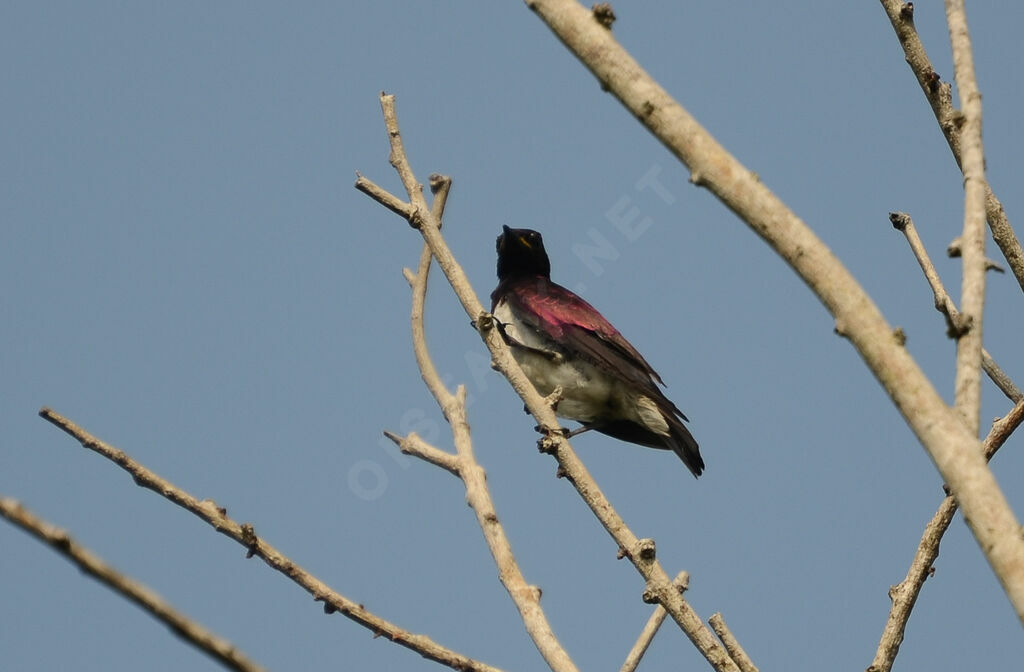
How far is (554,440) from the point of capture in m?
4.86

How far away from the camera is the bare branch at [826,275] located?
2141 mm

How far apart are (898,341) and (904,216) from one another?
2250 mm

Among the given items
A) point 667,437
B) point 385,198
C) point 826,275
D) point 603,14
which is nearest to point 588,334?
point 667,437

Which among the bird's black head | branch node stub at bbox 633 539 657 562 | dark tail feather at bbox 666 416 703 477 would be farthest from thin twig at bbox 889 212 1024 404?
the bird's black head

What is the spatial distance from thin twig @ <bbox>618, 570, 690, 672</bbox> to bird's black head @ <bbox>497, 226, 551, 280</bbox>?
5.87 m

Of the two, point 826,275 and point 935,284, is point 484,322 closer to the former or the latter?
point 935,284

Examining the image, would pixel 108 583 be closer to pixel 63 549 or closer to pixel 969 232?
pixel 63 549

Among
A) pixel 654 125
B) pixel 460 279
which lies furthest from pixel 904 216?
pixel 654 125

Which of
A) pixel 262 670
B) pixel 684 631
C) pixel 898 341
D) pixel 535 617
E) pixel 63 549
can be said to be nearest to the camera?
pixel 262 670

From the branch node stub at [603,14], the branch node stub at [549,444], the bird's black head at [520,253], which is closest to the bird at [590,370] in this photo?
the bird's black head at [520,253]

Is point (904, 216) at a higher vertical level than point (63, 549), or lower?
higher

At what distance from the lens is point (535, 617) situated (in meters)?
4.27

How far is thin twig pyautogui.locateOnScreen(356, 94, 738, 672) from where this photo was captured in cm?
399

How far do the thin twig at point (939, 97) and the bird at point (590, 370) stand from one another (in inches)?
166
